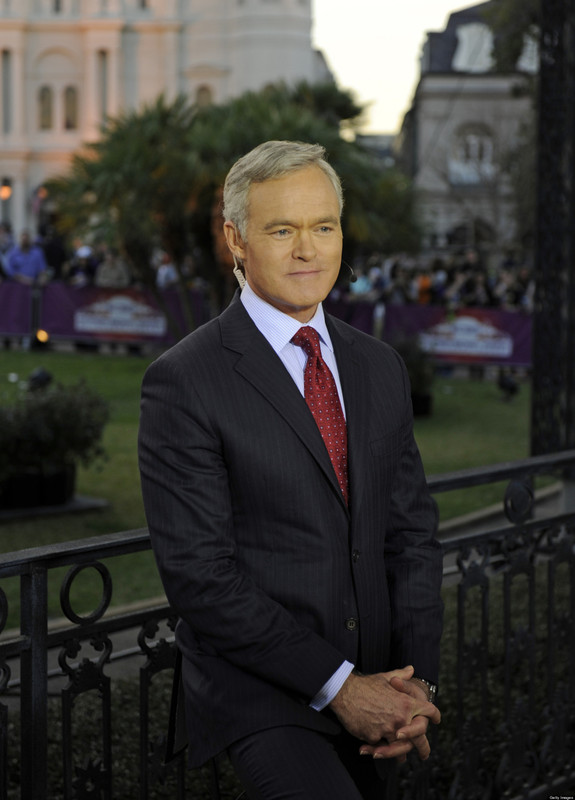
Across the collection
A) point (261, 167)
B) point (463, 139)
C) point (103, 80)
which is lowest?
point (261, 167)

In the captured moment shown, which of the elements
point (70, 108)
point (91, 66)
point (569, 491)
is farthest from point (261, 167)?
point (70, 108)

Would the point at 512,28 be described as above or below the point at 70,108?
below

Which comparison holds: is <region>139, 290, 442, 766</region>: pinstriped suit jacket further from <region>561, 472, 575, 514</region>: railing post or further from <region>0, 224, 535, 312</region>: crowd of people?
<region>0, 224, 535, 312</region>: crowd of people

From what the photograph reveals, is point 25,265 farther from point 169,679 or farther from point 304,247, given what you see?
point 304,247

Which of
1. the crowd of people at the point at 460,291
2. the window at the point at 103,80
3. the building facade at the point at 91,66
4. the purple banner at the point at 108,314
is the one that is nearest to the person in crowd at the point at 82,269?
the purple banner at the point at 108,314

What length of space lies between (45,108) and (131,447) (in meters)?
62.6

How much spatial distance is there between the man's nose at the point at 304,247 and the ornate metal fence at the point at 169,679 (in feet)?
3.24

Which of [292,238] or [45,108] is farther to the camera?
[45,108]

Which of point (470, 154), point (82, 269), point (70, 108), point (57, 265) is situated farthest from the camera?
point (470, 154)

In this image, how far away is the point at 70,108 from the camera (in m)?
72.4

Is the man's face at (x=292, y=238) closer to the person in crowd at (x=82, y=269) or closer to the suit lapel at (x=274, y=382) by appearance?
the suit lapel at (x=274, y=382)

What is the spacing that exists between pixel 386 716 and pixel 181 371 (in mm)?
872

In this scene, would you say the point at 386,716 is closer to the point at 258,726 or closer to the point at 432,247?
the point at 258,726

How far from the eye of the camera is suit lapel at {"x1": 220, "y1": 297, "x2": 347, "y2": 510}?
9.05ft
